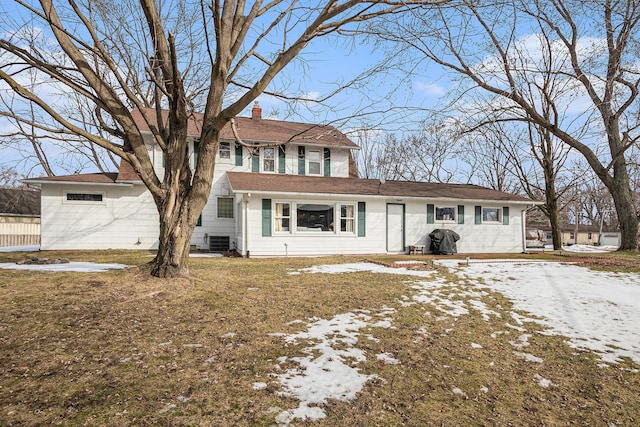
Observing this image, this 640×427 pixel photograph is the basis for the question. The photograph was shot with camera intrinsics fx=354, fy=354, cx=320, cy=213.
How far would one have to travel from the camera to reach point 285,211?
47.1ft

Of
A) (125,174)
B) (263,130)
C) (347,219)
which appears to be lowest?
(347,219)

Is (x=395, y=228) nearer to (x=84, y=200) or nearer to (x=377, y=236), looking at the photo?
(x=377, y=236)

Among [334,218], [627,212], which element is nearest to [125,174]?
[334,218]

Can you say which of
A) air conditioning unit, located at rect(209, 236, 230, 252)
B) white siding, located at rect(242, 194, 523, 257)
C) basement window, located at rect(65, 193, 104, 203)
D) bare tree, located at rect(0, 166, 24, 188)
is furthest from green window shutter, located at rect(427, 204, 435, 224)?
bare tree, located at rect(0, 166, 24, 188)

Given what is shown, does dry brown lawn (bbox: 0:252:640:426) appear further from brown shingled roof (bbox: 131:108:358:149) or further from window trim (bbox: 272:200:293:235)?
brown shingled roof (bbox: 131:108:358:149)

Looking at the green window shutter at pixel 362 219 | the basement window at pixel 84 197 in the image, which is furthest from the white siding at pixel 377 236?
the basement window at pixel 84 197

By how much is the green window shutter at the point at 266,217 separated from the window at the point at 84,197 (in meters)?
7.73

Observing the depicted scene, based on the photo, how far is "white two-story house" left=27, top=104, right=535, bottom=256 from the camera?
46.8ft

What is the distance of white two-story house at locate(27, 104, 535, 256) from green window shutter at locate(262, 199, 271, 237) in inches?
1.5

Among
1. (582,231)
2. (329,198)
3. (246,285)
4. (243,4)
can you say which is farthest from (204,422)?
(582,231)

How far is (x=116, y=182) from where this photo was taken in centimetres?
1532

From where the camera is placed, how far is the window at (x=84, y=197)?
15398 millimetres

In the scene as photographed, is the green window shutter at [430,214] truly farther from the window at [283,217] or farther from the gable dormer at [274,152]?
the window at [283,217]

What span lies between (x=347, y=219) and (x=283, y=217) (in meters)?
2.80
